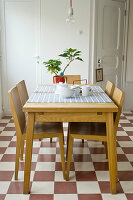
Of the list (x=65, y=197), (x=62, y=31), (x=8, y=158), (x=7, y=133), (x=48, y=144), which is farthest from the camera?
(x=62, y=31)

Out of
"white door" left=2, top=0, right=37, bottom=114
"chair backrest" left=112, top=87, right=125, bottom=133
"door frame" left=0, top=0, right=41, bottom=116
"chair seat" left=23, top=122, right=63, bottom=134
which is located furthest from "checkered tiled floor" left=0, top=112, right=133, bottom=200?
"white door" left=2, top=0, right=37, bottom=114

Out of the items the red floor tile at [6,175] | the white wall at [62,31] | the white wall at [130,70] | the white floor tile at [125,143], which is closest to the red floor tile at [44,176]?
the red floor tile at [6,175]

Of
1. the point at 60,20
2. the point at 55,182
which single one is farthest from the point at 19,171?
the point at 60,20

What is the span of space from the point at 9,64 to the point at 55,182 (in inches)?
99.9

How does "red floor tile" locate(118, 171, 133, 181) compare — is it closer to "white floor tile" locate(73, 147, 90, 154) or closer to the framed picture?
"white floor tile" locate(73, 147, 90, 154)

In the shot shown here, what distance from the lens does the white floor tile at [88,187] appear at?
2.18m

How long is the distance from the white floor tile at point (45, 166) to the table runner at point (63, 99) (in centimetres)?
71

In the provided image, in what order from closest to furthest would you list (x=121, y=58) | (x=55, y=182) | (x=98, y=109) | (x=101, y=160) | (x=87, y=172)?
(x=98, y=109)
(x=55, y=182)
(x=87, y=172)
(x=101, y=160)
(x=121, y=58)

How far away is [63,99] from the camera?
2.38 m

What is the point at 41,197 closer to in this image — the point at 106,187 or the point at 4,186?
the point at 4,186

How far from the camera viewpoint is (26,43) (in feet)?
13.8

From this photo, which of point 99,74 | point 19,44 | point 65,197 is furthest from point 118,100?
point 19,44

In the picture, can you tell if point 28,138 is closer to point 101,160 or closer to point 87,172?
point 87,172

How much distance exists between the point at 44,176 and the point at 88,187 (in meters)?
0.44
